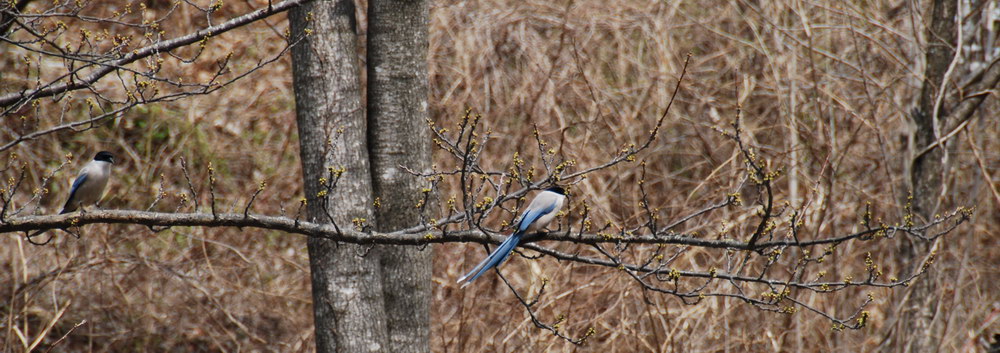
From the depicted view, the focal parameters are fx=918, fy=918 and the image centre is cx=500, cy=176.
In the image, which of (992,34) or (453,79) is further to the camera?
(453,79)

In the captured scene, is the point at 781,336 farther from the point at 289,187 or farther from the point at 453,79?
the point at 289,187

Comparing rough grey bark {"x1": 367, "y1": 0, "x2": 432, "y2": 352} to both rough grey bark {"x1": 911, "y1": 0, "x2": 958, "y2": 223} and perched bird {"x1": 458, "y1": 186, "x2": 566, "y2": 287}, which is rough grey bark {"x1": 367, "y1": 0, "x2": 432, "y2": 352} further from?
rough grey bark {"x1": 911, "y1": 0, "x2": 958, "y2": 223}

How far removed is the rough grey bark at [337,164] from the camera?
5262 millimetres

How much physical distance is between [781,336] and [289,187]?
16.5 ft

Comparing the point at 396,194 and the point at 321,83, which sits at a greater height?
the point at 321,83

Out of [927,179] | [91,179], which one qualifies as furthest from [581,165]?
[91,179]

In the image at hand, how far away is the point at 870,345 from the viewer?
8.16m

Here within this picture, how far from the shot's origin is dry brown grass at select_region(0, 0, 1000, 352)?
7.41m

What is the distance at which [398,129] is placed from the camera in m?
5.52

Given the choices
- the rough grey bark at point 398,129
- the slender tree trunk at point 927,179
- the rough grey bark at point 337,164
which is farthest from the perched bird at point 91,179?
the slender tree trunk at point 927,179

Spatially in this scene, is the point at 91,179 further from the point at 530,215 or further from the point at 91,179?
the point at 530,215

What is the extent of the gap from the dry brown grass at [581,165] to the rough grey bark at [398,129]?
1393 millimetres

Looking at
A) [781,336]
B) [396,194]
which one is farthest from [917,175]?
[396,194]

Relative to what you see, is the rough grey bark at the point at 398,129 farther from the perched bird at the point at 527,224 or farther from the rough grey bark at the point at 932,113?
the rough grey bark at the point at 932,113
